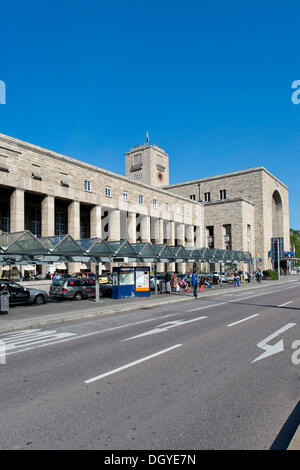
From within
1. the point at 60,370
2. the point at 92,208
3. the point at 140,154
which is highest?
the point at 140,154

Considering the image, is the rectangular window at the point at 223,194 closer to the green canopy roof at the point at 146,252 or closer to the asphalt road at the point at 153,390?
the green canopy roof at the point at 146,252

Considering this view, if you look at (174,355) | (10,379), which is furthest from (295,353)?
(10,379)

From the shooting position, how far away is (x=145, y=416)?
4805 mm

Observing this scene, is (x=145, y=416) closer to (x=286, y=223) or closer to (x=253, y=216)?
(x=253, y=216)

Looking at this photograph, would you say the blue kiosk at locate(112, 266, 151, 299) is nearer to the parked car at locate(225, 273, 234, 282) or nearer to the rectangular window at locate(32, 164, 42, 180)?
the rectangular window at locate(32, 164, 42, 180)

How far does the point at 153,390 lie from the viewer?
5.89 meters

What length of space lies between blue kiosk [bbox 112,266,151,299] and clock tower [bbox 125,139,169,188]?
60981 millimetres

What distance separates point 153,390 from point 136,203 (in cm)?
4383

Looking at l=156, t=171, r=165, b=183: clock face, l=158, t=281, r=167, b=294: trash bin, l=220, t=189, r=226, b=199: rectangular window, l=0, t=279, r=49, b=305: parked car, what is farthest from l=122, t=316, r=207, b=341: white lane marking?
l=156, t=171, r=165, b=183: clock face

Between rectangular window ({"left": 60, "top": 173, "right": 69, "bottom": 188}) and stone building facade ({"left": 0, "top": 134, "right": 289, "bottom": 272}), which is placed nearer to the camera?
stone building facade ({"left": 0, "top": 134, "right": 289, "bottom": 272})

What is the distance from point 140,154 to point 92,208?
48.6 meters

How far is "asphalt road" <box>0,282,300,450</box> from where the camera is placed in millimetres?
4234

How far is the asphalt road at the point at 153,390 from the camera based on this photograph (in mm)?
4234

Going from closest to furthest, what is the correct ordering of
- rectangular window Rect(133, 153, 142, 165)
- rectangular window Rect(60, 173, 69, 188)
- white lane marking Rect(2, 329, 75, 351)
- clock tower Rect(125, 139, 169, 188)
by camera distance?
white lane marking Rect(2, 329, 75, 351) < rectangular window Rect(60, 173, 69, 188) < clock tower Rect(125, 139, 169, 188) < rectangular window Rect(133, 153, 142, 165)
